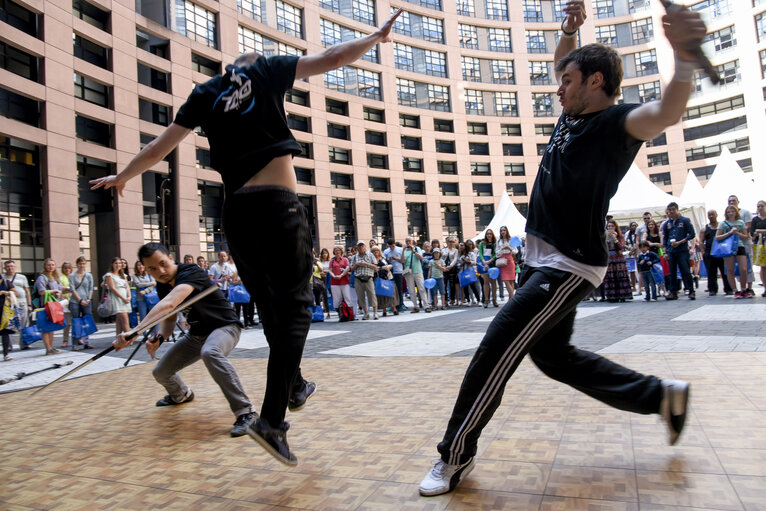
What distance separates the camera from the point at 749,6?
144ft

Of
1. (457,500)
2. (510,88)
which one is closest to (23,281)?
(457,500)

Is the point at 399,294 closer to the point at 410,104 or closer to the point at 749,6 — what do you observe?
the point at 410,104

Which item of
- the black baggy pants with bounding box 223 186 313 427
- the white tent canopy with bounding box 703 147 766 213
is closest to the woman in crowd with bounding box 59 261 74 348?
the black baggy pants with bounding box 223 186 313 427

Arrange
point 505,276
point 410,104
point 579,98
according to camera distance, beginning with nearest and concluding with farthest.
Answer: point 579,98, point 505,276, point 410,104

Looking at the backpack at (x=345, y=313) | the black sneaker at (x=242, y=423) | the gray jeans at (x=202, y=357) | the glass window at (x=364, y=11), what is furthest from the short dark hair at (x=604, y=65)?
the glass window at (x=364, y=11)

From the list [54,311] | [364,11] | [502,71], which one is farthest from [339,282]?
[502,71]

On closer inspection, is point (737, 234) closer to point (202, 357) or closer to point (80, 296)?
point (202, 357)

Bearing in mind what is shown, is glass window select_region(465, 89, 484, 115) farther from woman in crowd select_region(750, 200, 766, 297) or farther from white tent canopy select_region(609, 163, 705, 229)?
woman in crowd select_region(750, 200, 766, 297)

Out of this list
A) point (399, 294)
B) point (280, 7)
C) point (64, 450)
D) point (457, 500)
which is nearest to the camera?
point (457, 500)

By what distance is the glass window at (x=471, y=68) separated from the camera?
1860 inches

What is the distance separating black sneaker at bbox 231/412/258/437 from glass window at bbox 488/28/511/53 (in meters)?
50.9

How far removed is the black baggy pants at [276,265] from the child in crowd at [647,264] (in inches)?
432

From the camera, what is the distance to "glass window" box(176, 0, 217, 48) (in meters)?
28.9

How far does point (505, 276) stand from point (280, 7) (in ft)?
101
